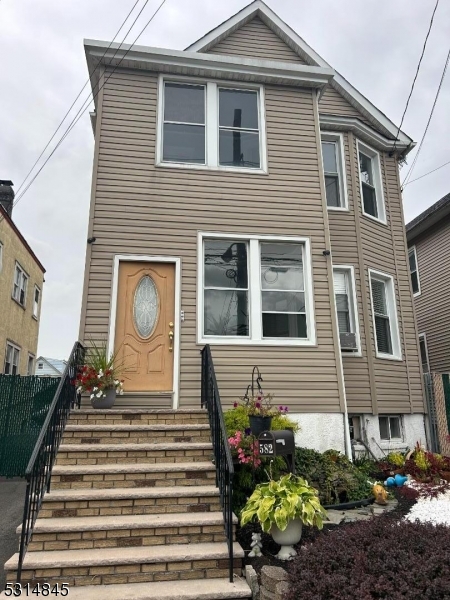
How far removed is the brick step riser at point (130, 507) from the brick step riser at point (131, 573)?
1.96ft

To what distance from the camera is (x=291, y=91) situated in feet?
25.3

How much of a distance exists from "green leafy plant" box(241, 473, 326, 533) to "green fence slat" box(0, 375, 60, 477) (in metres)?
5.75

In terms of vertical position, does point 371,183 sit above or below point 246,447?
above

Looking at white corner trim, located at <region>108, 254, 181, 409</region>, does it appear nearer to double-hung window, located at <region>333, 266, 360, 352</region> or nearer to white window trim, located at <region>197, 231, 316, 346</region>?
white window trim, located at <region>197, 231, 316, 346</region>

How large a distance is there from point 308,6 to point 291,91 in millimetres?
1813

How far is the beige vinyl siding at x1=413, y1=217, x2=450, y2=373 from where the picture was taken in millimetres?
12961

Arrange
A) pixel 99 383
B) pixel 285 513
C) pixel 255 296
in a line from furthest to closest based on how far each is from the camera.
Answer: pixel 255 296
pixel 99 383
pixel 285 513

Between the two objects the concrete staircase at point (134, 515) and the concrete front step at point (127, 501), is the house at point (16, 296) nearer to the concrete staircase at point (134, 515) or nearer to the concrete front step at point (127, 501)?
the concrete staircase at point (134, 515)

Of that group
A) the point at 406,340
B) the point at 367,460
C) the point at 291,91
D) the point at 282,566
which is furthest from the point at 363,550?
the point at 291,91

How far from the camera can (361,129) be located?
931 cm

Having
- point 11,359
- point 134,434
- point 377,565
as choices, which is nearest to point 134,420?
point 134,434

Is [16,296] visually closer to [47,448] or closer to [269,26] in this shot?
[269,26]

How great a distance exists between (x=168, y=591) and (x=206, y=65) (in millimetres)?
7188

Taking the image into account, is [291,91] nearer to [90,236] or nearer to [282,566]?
[90,236]
